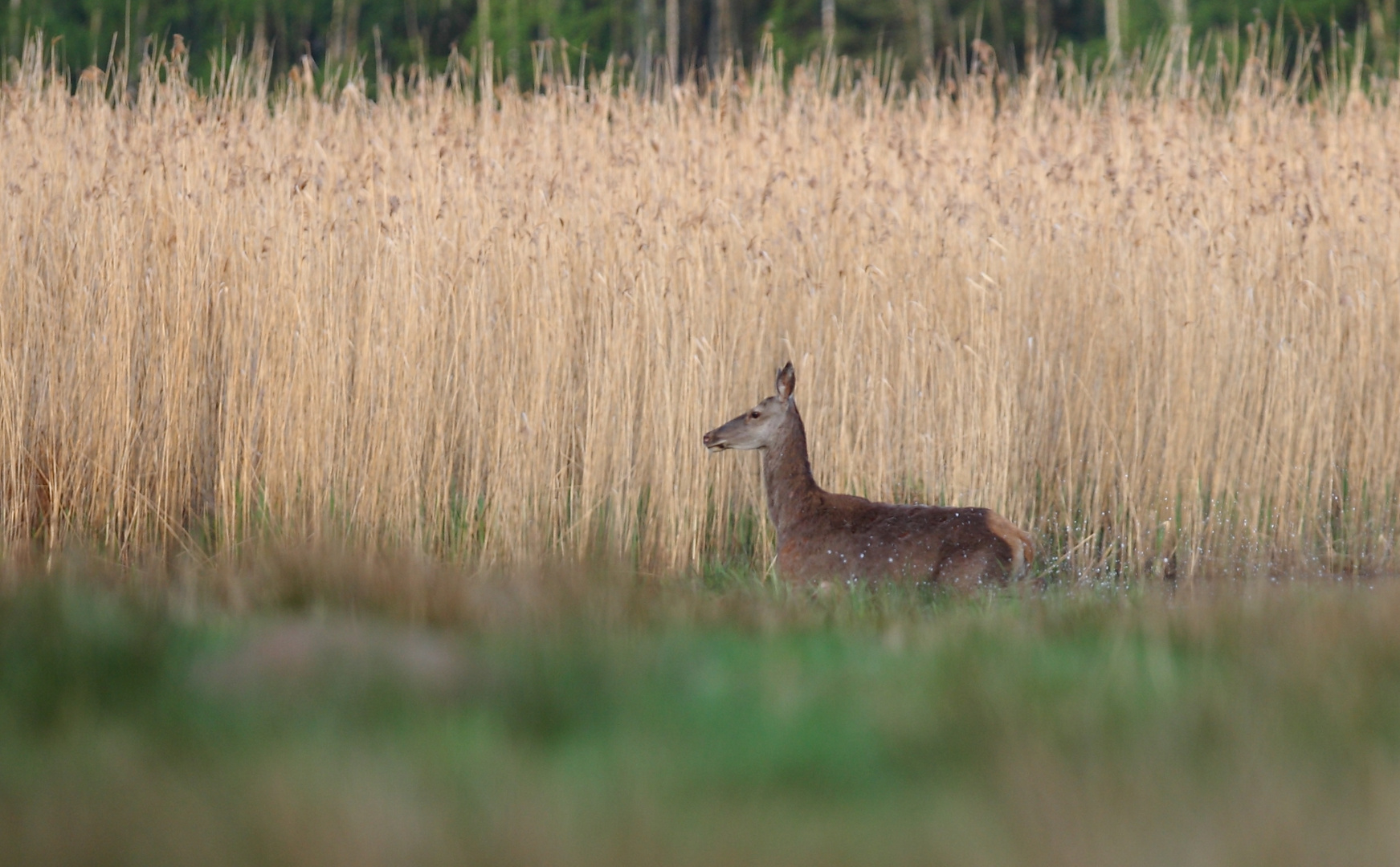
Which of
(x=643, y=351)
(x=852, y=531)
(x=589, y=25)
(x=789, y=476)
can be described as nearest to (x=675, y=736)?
(x=852, y=531)

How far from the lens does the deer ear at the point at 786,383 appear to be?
205 inches

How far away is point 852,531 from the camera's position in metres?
4.96

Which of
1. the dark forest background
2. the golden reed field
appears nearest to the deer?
the golden reed field

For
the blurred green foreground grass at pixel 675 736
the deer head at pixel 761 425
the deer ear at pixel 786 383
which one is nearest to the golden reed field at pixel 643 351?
the deer head at pixel 761 425

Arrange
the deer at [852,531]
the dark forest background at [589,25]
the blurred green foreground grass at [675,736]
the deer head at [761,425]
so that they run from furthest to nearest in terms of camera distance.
A: the dark forest background at [589,25], the deer head at [761,425], the deer at [852,531], the blurred green foreground grass at [675,736]

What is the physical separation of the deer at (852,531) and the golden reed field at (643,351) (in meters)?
0.30

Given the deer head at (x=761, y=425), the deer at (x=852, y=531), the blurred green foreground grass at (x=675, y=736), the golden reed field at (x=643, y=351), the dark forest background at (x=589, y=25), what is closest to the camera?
the blurred green foreground grass at (x=675, y=736)

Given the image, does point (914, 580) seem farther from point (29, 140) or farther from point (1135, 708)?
point (29, 140)

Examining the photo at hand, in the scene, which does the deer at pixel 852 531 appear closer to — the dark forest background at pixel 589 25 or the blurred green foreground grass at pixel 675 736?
the blurred green foreground grass at pixel 675 736

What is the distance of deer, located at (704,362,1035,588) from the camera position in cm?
467

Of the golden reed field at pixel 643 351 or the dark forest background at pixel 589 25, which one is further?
the dark forest background at pixel 589 25

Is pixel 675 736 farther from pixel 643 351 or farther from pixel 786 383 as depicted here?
pixel 643 351

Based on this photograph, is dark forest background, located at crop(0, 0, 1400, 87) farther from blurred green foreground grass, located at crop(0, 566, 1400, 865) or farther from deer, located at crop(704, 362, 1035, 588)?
blurred green foreground grass, located at crop(0, 566, 1400, 865)

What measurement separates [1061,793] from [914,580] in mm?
2617
